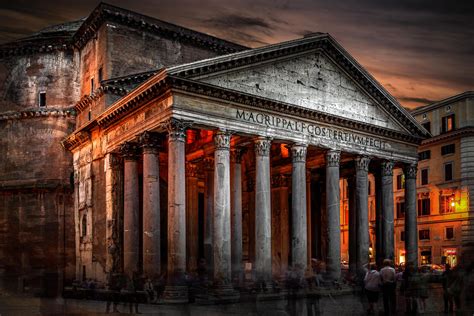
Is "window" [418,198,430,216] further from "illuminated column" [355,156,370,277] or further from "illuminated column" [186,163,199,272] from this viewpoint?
"illuminated column" [186,163,199,272]

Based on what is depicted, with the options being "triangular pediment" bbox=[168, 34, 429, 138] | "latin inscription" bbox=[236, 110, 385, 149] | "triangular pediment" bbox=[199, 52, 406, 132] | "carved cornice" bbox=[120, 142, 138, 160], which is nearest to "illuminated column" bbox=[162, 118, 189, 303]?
Answer: "triangular pediment" bbox=[168, 34, 429, 138]

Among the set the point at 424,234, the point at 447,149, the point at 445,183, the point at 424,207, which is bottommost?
the point at 424,234

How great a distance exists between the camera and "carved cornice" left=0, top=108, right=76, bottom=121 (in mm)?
29453

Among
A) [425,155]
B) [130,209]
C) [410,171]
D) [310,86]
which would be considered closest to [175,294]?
[130,209]

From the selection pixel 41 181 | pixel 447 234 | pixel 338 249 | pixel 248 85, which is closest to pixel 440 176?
pixel 447 234

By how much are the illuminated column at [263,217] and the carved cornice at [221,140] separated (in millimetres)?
1623

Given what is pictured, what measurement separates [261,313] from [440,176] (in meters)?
26.1

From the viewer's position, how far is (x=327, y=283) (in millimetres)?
22578

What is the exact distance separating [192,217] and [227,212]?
6.83m

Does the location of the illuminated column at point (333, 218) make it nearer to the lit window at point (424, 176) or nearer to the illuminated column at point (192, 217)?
the illuminated column at point (192, 217)

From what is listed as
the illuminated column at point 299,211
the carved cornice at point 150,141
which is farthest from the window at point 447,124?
the carved cornice at point 150,141

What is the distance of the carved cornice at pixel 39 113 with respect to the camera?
29.5 m

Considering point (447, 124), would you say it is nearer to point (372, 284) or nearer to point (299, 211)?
point (299, 211)

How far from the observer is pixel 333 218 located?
77.4 ft
